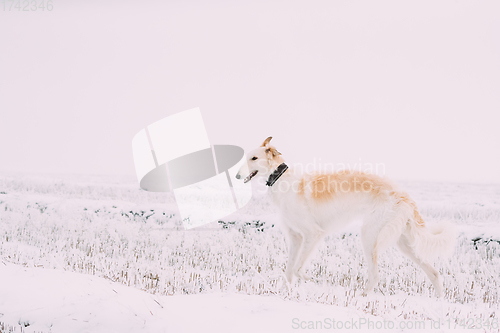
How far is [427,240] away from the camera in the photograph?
4340 millimetres

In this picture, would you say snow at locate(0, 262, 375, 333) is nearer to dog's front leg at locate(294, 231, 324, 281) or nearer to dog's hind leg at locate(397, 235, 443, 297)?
dog's front leg at locate(294, 231, 324, 281)

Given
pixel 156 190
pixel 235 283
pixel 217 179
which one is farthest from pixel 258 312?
pixel 217 179

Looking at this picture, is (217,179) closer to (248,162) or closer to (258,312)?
(248,162)

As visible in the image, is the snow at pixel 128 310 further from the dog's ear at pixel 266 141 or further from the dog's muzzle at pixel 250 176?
the dog's ear at pixel 266 141

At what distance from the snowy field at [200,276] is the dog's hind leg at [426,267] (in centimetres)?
18

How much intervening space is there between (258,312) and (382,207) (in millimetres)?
2463

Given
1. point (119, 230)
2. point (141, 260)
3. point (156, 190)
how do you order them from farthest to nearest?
point (156, 190) → point (119, 230) → point (141, 260)

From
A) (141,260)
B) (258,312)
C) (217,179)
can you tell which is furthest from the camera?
(217,179)

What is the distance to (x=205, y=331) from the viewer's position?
8.27 ft

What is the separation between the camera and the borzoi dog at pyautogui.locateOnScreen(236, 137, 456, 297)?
4340 mm

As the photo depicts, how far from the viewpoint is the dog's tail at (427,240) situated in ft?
14.2

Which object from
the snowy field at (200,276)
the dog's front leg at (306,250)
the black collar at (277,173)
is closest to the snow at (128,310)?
the snowy field at (200,276)

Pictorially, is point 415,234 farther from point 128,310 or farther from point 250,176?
point 128,310

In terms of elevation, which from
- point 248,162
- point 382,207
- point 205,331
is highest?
point 248,162
